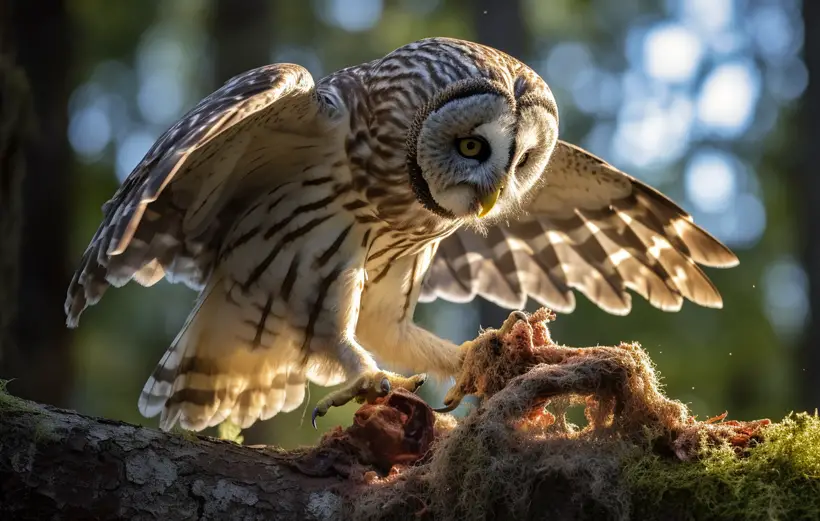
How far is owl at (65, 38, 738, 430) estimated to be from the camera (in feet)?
12.8

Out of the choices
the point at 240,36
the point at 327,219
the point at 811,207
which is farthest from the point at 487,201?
the point at 811,207

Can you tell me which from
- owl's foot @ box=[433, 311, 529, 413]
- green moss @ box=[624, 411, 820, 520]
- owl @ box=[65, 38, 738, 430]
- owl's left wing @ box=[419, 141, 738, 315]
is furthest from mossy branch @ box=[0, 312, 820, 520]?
owl's left wing @ box=[419, 141, 738, 315]

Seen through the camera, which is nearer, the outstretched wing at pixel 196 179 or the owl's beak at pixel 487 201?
the outstretched wing at pixel 196 179

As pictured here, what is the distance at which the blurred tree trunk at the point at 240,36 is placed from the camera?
7527 millimetres

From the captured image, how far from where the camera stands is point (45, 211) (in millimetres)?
7266

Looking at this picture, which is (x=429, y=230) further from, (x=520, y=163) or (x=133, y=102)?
(x=133, y=102)

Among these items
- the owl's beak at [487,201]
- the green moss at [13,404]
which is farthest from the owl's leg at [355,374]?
the green moss at [13,404]

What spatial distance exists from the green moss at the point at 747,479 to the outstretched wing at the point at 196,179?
197cm

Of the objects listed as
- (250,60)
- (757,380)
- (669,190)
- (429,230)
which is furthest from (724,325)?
(429,230)

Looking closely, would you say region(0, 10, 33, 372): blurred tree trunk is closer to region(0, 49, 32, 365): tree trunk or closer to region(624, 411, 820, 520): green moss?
region(0, 49, 32, 365): tree trunk

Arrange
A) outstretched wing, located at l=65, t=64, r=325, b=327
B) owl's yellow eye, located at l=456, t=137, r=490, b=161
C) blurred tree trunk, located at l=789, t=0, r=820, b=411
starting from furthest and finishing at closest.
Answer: blurred tree trunk, located at l=789, t=0, r=820, b=411, owl's yellow eye, located at l=456, t=137, r=490, b=161, outstretched wing, located at l=65, t=64, r=325, b=327

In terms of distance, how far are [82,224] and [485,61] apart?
8.18 meters

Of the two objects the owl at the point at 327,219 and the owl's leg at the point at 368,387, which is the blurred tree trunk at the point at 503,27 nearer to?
the owl at the point at 327,219

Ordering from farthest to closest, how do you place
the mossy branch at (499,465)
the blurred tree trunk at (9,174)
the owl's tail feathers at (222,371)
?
the blurred tree trunk at (9,174) < the owl's tail feathers at (222,371) < the mossy branch at (499,465)
